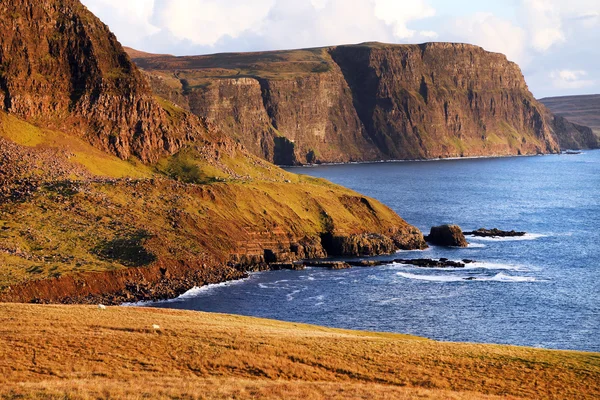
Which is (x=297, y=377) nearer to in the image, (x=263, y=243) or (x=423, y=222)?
(x=263, y=243)

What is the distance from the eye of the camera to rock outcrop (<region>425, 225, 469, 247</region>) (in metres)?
157

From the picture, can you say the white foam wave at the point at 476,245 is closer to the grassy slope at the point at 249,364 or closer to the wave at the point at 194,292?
the wave at the point at 194,292

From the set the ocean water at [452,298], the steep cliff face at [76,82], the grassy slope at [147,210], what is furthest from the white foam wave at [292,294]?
the steep cliff face at [76,82]

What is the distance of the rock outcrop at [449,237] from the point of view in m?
157

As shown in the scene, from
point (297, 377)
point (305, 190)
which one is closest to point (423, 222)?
point (305, 190)

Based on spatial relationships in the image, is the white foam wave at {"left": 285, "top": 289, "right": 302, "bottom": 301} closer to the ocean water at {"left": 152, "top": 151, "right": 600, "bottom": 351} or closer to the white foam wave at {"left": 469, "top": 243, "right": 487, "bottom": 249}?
the ocean water at {"left": 152, "top": 151, "right": 600, "bottom": 351}

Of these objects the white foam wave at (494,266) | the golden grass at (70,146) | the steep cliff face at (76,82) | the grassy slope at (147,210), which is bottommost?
the white foam wave at (494,266)

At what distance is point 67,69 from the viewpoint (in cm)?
15425

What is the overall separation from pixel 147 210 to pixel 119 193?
224 inches

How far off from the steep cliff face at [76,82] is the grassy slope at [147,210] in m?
4.14

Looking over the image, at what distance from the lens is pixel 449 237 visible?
516 feet

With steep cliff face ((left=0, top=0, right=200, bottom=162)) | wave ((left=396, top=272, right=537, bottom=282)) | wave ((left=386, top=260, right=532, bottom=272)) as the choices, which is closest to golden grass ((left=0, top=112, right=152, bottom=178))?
steep cliff face ((left=0, top=0, right=200, bottom=162))

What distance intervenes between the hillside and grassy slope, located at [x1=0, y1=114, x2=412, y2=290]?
27cm

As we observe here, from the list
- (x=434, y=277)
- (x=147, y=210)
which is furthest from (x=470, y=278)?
(x=147, y=210)
